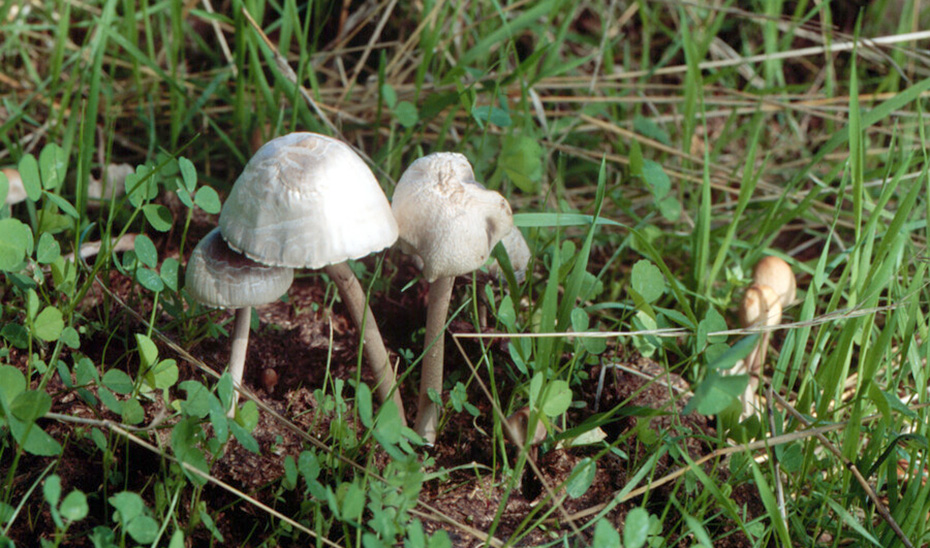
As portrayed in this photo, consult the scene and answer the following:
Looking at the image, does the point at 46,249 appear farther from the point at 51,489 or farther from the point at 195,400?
the point at 51,489

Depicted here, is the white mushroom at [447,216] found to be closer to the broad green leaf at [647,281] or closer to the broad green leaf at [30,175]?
the broad green leaf at [647,281]

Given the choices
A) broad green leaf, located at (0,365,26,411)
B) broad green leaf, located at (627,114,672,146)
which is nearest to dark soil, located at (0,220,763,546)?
broad green leaf, located at (0,365,26,411)

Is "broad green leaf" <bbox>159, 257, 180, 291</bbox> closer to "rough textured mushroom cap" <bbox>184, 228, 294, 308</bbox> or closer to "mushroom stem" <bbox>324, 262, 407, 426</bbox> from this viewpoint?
"rough textured mushroom cap" <bbox>184, 228, 294, 308</bbox>

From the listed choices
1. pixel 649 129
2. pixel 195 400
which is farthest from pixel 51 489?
pixel 649 129

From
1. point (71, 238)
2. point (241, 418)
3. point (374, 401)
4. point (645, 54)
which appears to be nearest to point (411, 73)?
point (645, 54)

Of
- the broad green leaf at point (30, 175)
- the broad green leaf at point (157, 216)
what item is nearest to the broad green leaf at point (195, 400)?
the broad green leaf at point (157, 216)

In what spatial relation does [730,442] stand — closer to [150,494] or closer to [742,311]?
[742,311]
